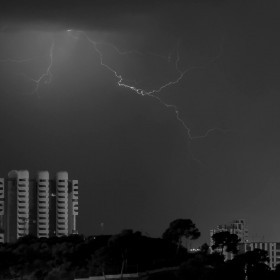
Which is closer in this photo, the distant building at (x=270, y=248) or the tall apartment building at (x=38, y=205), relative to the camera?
the tall apartment building at (x=38, y=205)

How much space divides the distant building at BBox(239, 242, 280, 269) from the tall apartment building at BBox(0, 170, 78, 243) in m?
11.3

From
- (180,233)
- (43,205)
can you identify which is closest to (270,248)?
(43,205)

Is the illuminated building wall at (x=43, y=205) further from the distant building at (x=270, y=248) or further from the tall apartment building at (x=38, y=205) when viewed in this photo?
the distant building at (x=270, y=248)

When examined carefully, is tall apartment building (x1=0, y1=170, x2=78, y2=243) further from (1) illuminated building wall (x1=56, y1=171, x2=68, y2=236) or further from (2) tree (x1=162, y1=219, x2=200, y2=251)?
(2) tree (x1=162, y1=219, x2=200, y2=251)

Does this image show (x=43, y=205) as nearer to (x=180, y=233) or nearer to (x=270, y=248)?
(x=270, y=248)

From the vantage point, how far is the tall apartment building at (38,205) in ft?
298

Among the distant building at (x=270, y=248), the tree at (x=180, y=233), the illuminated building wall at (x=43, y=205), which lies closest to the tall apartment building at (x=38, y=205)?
the illuminated building wall at (x=43, y=205)

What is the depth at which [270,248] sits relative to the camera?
10094 centimetres

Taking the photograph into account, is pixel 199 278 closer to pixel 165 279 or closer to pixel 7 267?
pixel 165 279

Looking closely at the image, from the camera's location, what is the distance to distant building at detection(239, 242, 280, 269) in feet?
322

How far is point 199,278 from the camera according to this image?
5578 cm

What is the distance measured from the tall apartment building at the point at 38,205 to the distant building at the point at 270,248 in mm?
11305

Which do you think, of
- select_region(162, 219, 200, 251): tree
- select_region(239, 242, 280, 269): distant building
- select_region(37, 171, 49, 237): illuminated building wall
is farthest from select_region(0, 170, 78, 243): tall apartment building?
select_region(162, 219, 200, 251): tree

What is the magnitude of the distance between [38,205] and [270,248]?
16.7 metres
